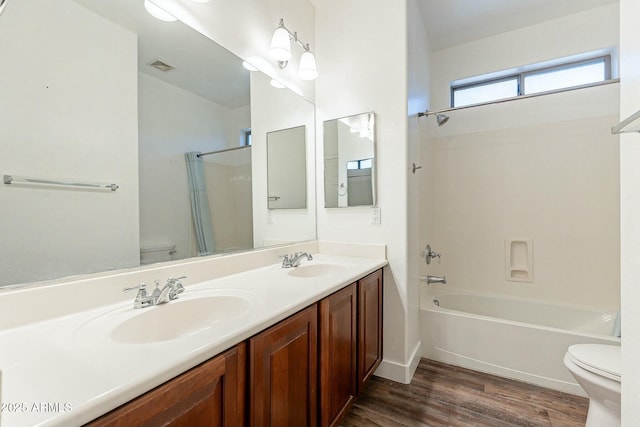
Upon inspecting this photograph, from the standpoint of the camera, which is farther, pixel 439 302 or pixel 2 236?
pixel 439 302

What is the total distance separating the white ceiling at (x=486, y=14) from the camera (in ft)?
7.20

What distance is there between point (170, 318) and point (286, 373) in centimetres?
45

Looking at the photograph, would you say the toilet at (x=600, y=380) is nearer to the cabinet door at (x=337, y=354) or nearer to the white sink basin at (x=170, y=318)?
the cabinet door at (x=337, y=354)

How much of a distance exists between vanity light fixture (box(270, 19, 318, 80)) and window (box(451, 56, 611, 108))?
1715 millimetres

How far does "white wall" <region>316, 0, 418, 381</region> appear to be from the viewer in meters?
1.85

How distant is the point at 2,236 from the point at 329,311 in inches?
43.8

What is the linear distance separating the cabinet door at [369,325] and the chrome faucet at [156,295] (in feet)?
2.98

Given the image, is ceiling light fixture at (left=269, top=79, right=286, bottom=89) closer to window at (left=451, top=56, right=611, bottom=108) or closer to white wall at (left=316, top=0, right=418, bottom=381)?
white wall at (left=316, top=0, right=418, bottom=381)

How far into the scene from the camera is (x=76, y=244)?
37.0 inches

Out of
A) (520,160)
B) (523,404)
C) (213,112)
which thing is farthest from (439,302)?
(213,112)

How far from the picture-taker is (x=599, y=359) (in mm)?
1249

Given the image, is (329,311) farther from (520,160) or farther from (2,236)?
(520,160)

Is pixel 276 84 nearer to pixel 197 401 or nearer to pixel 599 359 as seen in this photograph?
pixel 197 401

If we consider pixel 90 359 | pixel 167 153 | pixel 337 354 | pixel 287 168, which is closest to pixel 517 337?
pixel 337 354
